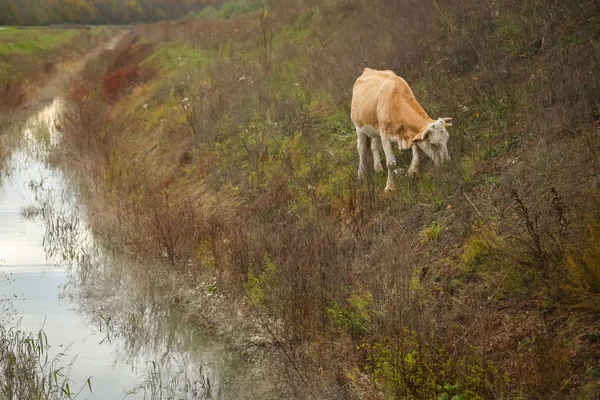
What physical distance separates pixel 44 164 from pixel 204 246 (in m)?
10.6

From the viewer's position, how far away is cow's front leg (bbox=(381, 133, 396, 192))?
451 inches

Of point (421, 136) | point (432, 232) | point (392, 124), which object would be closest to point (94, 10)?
point (392, 124)

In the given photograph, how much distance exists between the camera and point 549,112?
10.8 metres

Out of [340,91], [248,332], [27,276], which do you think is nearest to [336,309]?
[248,332]

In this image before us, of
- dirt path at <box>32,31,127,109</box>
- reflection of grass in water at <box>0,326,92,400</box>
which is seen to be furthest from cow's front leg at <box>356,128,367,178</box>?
dirt path at <box>32,31,127,109</box>

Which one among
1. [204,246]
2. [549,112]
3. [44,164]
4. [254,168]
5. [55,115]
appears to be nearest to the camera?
[549,112]

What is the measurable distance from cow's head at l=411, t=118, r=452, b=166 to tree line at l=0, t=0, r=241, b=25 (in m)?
57.0

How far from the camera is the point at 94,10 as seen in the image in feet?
296

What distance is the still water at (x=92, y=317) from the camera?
909 centimetres

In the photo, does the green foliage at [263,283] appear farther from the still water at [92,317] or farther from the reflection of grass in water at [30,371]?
the reflection of grass in water at [30,371]

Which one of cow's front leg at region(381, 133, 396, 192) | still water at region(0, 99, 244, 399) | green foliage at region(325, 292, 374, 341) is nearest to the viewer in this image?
Result: green foliage at region(325, 292, 374, 341)

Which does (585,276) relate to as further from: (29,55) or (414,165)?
(29,55)

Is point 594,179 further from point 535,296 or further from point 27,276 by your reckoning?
point 27,276

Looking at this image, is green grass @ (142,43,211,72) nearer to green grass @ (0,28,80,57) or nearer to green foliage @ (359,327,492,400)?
green grass @ (0,28,80,57)
